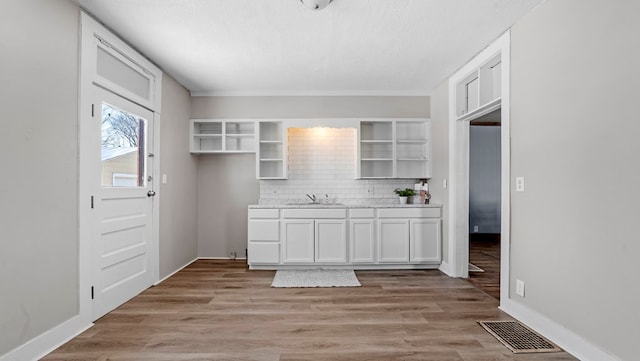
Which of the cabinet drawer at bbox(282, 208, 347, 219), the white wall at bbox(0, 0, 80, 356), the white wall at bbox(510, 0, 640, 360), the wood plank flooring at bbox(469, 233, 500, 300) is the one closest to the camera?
the white wall at bbox(510, 0, 640, 360)

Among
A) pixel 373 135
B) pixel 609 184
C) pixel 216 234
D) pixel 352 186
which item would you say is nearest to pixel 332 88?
pixel 373 135

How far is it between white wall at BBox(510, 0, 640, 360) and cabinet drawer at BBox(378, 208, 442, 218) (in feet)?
5.09

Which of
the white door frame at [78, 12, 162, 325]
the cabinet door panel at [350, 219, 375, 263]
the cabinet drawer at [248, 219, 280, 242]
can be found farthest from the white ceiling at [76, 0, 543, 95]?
the cabinet door panel at [350, 219, 375, 263]

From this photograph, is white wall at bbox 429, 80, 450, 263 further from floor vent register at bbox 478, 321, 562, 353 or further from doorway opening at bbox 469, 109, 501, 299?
doorway opening at bbox 469, 109, 501, 299

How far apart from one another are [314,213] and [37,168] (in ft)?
9.47

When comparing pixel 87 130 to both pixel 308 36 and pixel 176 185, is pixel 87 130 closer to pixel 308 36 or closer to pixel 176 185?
pixel 176 185

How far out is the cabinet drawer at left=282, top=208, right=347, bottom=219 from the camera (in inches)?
167

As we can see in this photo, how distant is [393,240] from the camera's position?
Answer: 4277 mm

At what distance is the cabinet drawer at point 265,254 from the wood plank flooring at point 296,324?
1.64ft

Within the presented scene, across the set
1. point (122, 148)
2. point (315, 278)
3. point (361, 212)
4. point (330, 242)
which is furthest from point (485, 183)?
point (122, 148)

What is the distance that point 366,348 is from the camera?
221 cm

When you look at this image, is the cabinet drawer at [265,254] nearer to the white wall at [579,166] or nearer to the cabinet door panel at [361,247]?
the cabinet door panel at [361,247]

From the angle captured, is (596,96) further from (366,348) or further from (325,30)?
(366,348)

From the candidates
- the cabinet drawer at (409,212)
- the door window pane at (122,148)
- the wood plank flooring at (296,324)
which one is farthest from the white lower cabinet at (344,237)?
the door window pane at (122,148)
